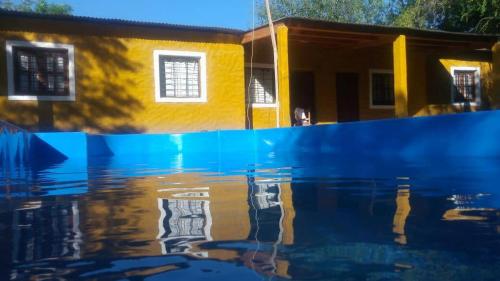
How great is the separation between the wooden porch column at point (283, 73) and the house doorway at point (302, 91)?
3.72 metres

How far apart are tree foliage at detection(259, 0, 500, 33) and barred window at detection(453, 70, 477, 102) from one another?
1646 mm

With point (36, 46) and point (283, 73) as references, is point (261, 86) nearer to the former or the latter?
point (283, 73)

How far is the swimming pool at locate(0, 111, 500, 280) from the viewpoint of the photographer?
167 cm

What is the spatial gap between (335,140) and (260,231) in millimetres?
6464

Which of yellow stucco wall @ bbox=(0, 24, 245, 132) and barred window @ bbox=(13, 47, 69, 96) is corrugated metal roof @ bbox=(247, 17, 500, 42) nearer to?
yellow stucco wall @ bbox=(0, 24, 245, 132)

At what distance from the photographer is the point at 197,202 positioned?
324cm

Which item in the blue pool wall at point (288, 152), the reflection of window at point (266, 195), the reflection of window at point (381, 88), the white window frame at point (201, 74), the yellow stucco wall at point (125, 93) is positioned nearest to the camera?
the reflection of window at point (266, 195)

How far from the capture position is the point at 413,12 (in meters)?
16.5

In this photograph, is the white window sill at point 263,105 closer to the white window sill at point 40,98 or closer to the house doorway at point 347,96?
the house doorway at point 347,96

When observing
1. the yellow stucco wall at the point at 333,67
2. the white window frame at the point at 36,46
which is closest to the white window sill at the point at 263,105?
the yellow stucco wall at the point at 333,67

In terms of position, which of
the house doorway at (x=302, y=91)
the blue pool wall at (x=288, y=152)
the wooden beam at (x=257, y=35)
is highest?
the wooden beam at (x=257, y=35)

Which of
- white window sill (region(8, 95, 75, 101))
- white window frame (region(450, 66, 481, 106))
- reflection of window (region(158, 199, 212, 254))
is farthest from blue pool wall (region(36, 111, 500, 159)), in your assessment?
white window frame (region(450, 66, 481, 106))

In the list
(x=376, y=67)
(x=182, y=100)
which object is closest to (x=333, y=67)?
(x=376, y=67)

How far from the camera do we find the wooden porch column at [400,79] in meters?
12.9
